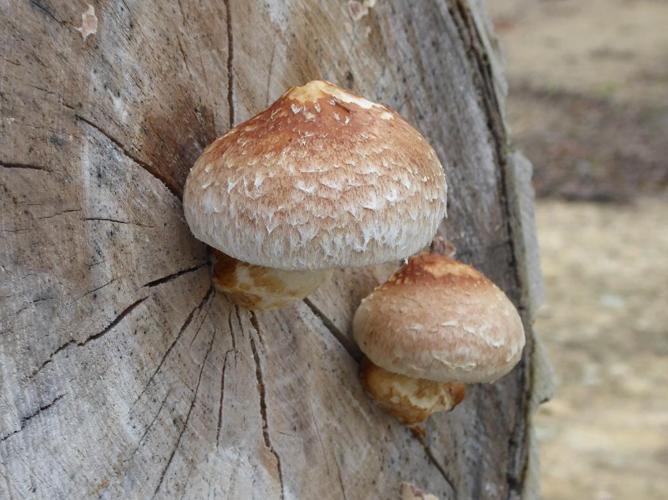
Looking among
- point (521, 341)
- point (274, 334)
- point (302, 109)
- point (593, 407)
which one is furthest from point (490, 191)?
point (593, 407)

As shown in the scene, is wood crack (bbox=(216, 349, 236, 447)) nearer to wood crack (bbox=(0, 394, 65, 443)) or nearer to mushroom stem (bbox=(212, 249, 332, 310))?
mushroom stem (bbox=(212, 249, 332, 310))

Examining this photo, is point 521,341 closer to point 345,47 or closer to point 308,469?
point 308,469

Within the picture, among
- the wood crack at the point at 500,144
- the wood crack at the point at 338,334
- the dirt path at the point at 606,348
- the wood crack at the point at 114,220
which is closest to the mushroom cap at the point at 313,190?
the wood crack at the point at 114,220

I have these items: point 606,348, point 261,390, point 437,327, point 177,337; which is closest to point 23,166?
point 177,337

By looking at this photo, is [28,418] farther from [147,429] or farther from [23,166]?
[23,166]

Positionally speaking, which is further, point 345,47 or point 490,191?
point 490,191

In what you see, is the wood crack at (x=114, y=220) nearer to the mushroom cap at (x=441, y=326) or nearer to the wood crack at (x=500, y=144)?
the mushroom cap at (x=441, y=326)

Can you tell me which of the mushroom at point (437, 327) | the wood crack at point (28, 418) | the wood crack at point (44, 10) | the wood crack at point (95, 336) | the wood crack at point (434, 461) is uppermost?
the wood crack at point (44, 10)
